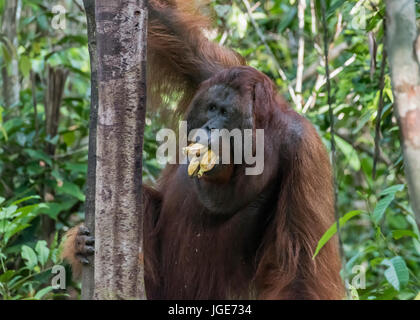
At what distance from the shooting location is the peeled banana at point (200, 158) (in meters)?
2.84

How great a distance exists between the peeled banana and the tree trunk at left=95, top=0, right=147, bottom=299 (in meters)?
0.62

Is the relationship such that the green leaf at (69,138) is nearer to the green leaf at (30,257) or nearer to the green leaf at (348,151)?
the green leaf at (30,257)

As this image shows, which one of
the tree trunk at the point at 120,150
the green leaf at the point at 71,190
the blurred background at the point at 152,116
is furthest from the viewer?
the green leaf at the point at 71,190

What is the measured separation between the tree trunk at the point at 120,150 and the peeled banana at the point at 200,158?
2.03 feet

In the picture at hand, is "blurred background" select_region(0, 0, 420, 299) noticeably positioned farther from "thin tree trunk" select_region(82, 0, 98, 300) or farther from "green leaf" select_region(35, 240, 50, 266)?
"thin tree trunk" select_region(82, 0, 98, 300)

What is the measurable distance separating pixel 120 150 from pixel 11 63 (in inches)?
128

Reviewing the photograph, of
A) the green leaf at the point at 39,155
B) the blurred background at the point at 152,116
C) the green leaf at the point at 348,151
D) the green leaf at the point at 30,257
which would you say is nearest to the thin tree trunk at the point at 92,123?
the green leaf at the point at 30,257

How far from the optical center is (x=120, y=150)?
2.21 metres

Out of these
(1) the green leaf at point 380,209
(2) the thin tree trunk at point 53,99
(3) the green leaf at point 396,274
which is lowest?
(3) the green leaf at point 396,274

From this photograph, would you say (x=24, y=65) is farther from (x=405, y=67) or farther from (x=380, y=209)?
(x=405, y=67)

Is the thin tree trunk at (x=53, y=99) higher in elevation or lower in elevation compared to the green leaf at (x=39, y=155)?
higher

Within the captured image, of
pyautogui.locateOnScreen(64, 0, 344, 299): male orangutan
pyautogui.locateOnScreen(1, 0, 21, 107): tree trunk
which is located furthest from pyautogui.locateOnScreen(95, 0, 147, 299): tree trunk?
pyautogui.locateOnScreen(1, 0, 21, 107): tree trunk

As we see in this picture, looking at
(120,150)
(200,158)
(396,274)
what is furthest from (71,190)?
(396,274)

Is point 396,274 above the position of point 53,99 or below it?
below
